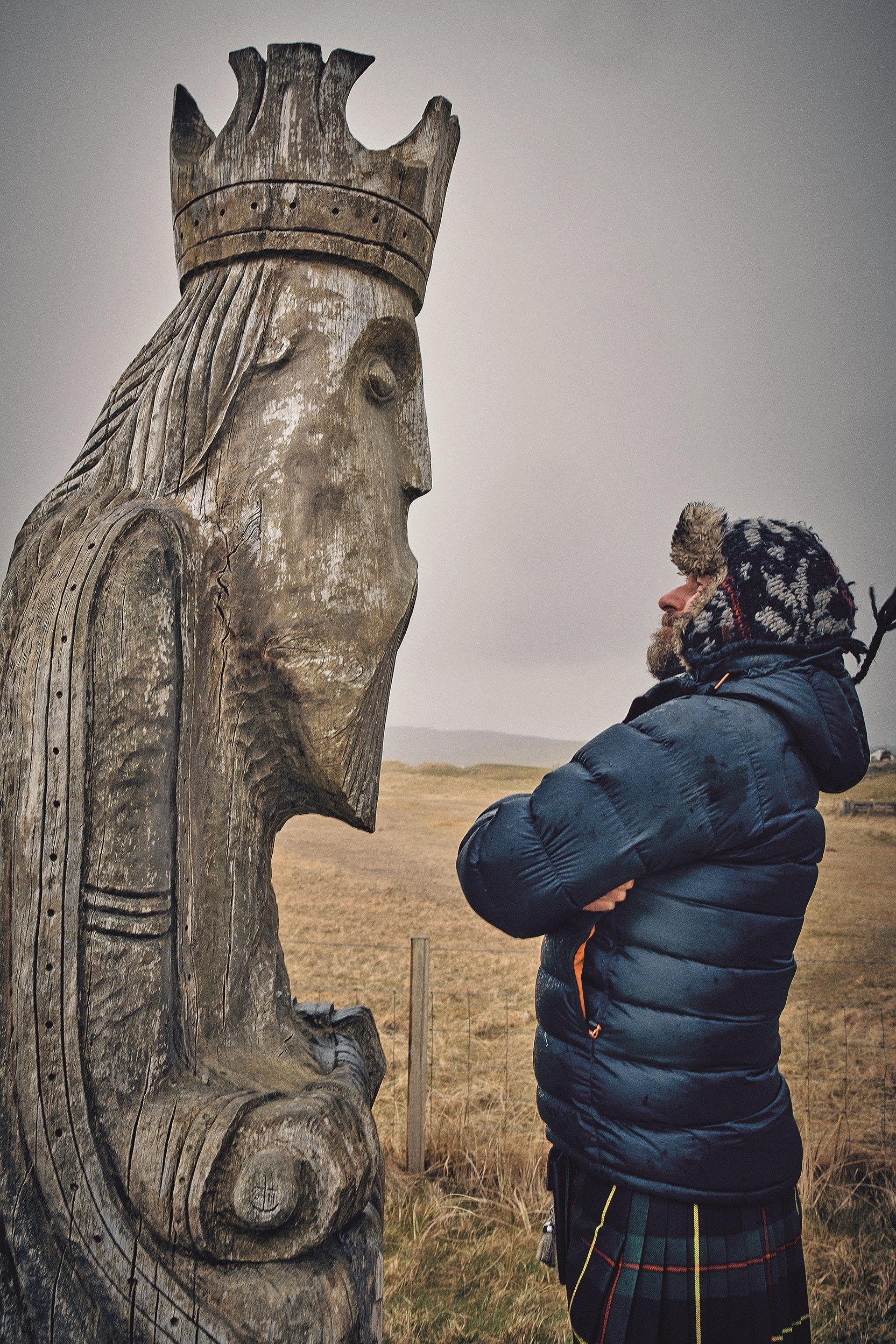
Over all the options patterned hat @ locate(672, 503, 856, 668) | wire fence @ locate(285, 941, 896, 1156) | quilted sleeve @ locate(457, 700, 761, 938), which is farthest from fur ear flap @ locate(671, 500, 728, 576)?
wire fence @ locate(285, 941, 896, 1156)

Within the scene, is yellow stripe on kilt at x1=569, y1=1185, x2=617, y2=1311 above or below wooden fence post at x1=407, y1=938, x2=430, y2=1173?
above

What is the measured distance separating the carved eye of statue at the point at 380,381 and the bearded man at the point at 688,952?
0.63m

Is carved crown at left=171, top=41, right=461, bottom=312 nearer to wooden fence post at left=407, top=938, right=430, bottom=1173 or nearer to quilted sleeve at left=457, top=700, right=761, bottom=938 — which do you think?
quilted sleeve at left=457, top=700, right=761, bottom=938

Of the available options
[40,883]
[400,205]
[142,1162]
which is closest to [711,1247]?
[142,1162]

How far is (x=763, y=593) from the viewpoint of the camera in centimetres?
149

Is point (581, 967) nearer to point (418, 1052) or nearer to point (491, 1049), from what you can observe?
point (418, 1052)

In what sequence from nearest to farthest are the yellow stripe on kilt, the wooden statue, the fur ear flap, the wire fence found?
the wooden statue, the yellow stripe on kilt, the fur ear flap, the wire fence

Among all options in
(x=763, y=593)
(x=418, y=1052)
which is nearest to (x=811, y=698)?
(x=763, y=593)

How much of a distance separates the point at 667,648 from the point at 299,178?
98 cm

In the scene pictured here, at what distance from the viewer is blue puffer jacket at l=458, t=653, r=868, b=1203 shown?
136 cm

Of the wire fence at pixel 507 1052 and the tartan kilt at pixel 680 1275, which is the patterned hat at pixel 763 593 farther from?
the wire fence at pixel 507 1052

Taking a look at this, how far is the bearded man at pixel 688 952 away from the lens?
136 centimetres

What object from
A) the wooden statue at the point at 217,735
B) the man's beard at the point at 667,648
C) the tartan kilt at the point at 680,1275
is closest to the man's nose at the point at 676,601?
the man's beard at the point at 667,648

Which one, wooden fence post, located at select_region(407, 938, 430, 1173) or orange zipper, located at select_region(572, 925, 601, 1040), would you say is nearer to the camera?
orange zipper, located at select_region(572, 925, 601, 1040)
